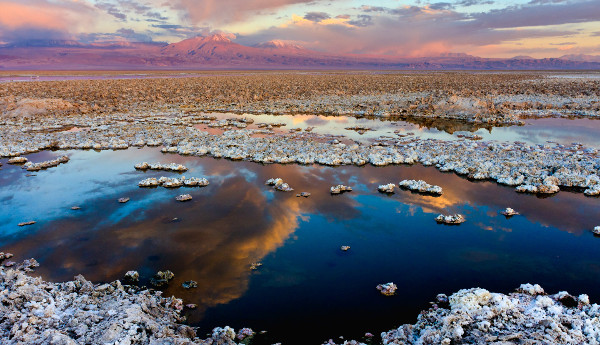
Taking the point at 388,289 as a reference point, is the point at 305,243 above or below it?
above

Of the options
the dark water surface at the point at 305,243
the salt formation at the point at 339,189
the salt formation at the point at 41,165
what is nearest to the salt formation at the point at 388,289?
the dark water surface at the point at 305,243

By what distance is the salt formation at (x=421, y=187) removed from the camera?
33.2 ft

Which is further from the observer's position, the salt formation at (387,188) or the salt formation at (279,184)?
the salt formation at (279,184)

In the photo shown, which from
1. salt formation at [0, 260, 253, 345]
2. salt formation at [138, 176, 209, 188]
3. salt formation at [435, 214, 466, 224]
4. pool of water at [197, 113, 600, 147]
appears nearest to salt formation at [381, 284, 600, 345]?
salt formation at [0, 260, 253, 345]

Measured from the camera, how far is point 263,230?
26.7 feet

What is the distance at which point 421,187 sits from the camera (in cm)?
1031

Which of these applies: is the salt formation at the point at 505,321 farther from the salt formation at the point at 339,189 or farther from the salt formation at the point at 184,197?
the salt formation at the point at 184,197

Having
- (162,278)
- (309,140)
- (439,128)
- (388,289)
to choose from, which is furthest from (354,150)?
(162,278)

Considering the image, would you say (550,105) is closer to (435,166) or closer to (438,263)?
(435,166)

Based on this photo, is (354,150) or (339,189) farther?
(354,150)

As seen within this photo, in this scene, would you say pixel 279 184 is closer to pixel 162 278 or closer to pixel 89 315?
pixel 162 278

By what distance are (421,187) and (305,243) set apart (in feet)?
15.6

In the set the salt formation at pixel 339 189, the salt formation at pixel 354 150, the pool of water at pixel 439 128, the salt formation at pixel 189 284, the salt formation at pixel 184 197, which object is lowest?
the salt formation at pixel 189 284

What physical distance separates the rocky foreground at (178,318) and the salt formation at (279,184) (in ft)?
17.4
